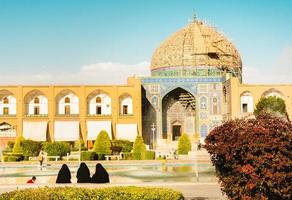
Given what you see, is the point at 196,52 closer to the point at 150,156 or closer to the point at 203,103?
the point at 203,103

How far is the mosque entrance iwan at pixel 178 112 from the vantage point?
41.2 m

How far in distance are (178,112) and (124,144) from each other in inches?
321

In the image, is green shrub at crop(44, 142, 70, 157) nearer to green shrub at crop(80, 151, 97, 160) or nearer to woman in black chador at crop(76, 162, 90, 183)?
green shrub at crop(80, 151, 97, 160)

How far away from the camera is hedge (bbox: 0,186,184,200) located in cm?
942

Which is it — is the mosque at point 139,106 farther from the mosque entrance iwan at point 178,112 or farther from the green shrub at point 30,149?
the green shrub at point 30,149

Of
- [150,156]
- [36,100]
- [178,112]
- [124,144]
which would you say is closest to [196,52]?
[178,112]

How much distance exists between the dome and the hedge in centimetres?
3326

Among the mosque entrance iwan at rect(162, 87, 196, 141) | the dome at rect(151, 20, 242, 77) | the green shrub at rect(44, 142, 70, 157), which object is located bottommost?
the green shrub at rect(44, 142, 70, 157)

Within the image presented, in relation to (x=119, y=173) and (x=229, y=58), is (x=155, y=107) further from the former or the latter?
(x=119, y=173)

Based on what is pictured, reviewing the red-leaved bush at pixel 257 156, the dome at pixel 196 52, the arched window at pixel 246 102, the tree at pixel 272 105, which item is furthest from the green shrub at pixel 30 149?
the red-leaved bush at pixel 257 156

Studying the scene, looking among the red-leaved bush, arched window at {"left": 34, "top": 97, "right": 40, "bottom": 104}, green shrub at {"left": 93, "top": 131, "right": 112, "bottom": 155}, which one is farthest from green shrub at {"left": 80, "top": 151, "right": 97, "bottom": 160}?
the red-leaved bush

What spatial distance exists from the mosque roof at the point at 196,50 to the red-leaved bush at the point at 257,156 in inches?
1318

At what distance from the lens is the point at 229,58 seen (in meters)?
44.1

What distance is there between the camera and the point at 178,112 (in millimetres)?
41719
